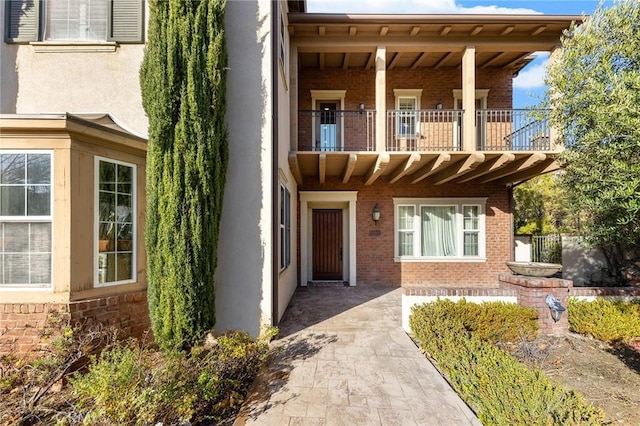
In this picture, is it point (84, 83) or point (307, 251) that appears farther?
point (307, 251)

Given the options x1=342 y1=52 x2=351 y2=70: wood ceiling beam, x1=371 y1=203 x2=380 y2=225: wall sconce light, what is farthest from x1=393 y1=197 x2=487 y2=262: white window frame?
x1=342 y1=52 x2=351 y2=70: wood ceiling beam

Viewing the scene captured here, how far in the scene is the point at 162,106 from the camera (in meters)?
3.90

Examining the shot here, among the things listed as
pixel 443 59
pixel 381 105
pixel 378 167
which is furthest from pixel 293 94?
pixel 443 59

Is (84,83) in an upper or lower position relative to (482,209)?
upper

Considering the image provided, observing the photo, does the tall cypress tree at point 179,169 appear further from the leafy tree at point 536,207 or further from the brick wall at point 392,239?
the leafy tree at point 536,207

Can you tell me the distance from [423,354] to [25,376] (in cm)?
500

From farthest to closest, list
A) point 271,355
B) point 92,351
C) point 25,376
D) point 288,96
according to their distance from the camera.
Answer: point 288,96
point 271,355
point 92,351
point 25,376

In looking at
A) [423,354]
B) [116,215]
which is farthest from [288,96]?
[423,354]

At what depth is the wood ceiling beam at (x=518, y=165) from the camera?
6.88 metres

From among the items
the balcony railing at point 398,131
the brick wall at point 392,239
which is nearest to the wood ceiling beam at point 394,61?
the balcony railing at point 398,131

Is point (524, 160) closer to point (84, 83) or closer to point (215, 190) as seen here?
point (215, 190)

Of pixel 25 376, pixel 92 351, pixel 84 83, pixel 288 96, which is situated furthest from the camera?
pixel 288 96

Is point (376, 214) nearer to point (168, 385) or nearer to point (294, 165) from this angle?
point (294, 165)

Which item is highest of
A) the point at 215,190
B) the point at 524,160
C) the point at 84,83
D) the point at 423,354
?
the point at 84,83
